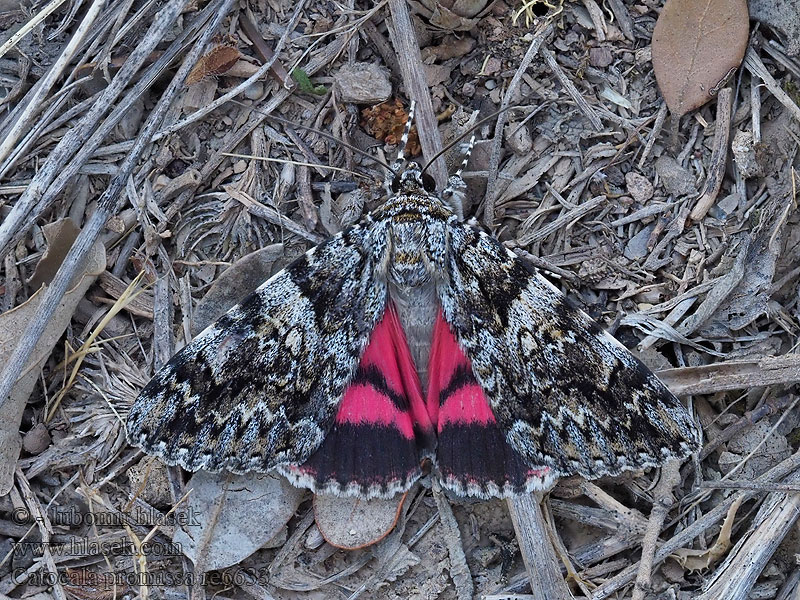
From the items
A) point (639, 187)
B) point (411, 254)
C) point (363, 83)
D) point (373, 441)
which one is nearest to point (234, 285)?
point (411, 254)

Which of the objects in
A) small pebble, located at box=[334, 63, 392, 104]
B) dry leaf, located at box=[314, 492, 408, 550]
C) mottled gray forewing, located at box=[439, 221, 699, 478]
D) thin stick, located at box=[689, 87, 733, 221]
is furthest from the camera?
small pebble, located at box=[334, 63, 392, 104]

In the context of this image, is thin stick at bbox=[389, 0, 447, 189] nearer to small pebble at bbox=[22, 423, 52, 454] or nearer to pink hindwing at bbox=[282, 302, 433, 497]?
pink hindwing at bbox=[282, 302, 433, 497]

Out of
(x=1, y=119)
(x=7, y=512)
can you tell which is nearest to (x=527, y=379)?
(x=7, y=512)

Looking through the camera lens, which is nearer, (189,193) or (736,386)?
(736,386)

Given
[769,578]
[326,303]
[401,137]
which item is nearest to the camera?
[769,578]

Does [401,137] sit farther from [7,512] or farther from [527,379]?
[7,512]

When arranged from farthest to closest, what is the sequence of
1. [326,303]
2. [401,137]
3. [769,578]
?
1. [401,137]
2. [326,303]
3. [769,578]

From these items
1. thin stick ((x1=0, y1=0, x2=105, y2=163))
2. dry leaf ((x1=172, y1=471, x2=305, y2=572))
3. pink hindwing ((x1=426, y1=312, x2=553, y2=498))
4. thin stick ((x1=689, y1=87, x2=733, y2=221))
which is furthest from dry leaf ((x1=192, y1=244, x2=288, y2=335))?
thin stick ((x1=689, y1=87, x2=733, y2=221))

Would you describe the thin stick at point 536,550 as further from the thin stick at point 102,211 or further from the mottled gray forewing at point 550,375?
the thin stick at point 102,211
